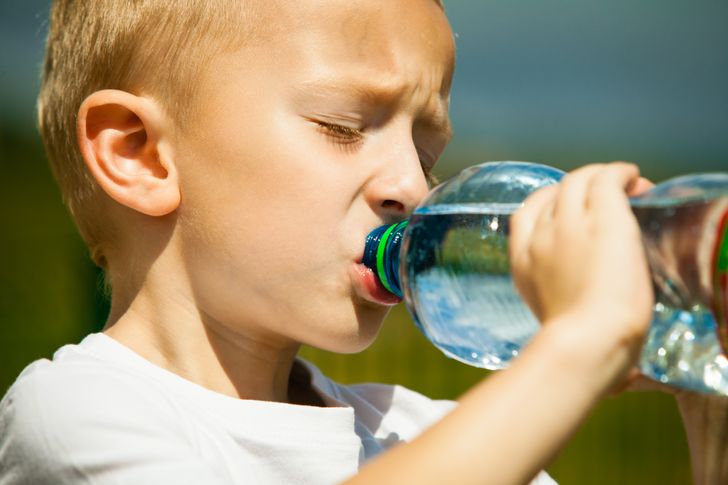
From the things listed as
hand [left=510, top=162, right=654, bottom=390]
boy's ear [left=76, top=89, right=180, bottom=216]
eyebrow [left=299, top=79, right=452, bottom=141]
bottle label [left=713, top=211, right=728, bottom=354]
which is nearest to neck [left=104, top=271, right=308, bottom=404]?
boy's ear [left=76, top=89, right=180, bottom=216]

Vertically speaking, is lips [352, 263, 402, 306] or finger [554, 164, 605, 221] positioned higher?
finger [554, 164, 605, 221]

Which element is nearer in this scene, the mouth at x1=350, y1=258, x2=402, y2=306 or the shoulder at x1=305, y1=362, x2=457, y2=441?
the mouth at x1=350, y1=258, x2=402, y2=306

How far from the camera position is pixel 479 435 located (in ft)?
3.51

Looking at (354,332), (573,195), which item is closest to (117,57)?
(354,332)

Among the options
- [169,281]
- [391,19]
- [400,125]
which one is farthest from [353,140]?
[169,281]

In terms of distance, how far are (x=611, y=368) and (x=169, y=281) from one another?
796 mm

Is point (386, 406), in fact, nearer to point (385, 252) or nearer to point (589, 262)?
point (385, 252)

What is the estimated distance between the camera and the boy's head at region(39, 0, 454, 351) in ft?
5.03

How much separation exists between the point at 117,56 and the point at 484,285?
705 millimetres

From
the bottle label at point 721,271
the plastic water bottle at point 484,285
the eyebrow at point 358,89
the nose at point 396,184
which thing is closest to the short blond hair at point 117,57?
the eyebrow at point 358,89

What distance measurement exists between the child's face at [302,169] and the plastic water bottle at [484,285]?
0.05 metres

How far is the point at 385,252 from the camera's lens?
1.51 meters

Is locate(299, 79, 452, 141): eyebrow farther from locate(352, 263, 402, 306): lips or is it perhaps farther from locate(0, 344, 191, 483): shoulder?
locate(0, 344, 191, 483): shoulder

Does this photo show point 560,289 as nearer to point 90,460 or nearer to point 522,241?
point 522,241
